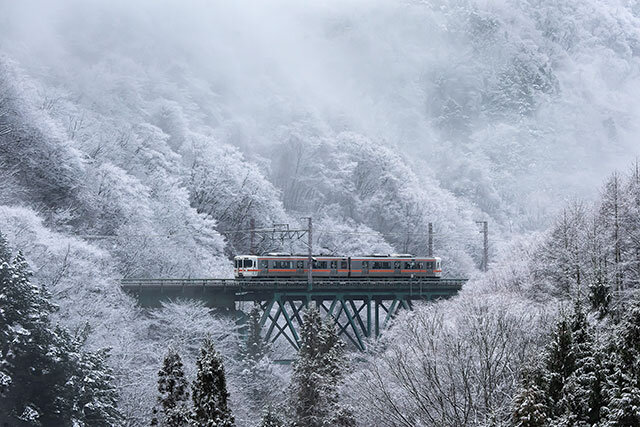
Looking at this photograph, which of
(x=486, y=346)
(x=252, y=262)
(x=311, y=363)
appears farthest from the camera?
(x=252, y=262)

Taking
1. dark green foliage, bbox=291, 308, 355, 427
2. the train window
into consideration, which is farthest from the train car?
dark green foliage, bbox=291, 308, 355, 427

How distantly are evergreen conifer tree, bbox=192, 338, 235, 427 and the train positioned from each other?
34177 mm

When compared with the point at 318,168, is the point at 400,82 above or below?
above

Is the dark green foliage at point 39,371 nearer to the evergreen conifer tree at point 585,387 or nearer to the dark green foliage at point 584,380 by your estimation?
the dark green foliage at point 584,380

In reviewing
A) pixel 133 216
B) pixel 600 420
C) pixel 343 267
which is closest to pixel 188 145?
→ pixel 133 216

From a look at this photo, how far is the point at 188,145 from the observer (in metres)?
108

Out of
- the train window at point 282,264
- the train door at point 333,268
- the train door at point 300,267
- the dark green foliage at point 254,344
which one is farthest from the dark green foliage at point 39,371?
the train door at point 333,268

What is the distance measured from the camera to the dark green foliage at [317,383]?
45.2m

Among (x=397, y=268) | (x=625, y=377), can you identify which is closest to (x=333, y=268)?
(x=397, y=268)

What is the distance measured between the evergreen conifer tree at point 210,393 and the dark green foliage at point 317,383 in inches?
382

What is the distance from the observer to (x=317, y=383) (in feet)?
150

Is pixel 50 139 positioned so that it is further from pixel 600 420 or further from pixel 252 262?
pixel 600 420

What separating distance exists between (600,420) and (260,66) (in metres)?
131

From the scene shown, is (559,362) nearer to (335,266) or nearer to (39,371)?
(39,371)
